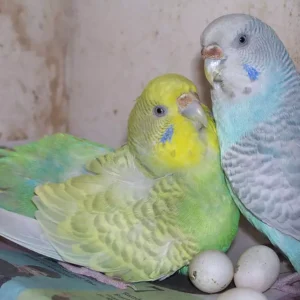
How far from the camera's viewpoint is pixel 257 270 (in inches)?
52.9

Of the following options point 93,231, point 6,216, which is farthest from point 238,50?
point 6,216

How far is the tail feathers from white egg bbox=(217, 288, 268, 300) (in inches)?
16.9

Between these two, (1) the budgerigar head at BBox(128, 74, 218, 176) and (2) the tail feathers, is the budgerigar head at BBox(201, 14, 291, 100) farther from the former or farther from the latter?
(2) the tail feathers

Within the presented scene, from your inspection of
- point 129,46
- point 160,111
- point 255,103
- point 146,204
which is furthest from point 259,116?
point 129,46

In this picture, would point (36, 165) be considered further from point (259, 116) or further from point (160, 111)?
point (259, 116)

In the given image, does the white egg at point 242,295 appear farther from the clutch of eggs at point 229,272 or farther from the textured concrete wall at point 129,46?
the textured concrete wall at point 129,46

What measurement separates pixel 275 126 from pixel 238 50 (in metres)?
0.21

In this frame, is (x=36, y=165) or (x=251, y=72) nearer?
(x=251, y=72)

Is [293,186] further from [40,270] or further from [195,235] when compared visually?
[40,270]

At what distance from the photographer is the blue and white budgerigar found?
1.27 meters

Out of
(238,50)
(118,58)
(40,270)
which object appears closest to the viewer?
(238,50)

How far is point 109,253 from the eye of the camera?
4.44 feet

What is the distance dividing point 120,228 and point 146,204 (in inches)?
3.6

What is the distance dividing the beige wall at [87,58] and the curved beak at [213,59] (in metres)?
0.44
